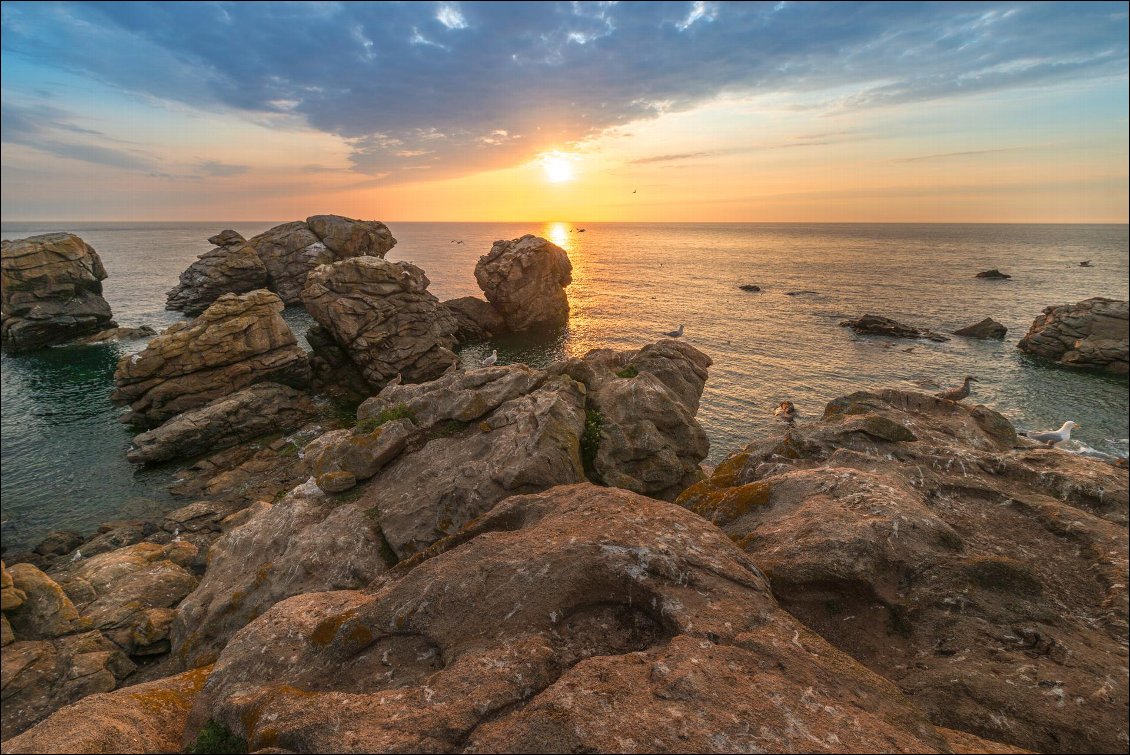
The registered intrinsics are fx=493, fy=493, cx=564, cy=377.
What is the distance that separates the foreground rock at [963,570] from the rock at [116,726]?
38.0 feet

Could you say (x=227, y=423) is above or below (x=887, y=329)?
below

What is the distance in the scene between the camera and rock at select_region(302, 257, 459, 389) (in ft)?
161

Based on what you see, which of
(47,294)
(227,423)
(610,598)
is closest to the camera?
(610,598)

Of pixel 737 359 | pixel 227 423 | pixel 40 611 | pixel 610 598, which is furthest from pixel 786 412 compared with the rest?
pixel 227 423

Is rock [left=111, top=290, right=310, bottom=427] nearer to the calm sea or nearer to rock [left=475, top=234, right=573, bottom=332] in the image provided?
the calm sea

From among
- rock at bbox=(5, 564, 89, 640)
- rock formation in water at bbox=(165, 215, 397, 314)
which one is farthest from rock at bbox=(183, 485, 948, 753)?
rock formation in water at bbox=(165, 215, 397, 314)

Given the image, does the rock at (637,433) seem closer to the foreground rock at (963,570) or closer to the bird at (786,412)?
the foreground rock at (963,570)

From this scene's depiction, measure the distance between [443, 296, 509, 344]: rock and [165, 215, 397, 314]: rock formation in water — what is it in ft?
81.8

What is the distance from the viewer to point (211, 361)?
42531mm

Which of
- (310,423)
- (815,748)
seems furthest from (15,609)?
(815,748)

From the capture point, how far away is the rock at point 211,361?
134 ft

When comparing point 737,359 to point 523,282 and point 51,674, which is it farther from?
point 51,674

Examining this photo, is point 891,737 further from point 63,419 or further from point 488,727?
point 63,419

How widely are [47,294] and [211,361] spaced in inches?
1818
